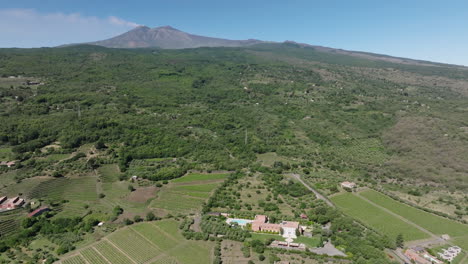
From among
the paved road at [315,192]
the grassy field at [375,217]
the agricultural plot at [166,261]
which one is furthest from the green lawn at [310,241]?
the agricultural plot at [166,261]

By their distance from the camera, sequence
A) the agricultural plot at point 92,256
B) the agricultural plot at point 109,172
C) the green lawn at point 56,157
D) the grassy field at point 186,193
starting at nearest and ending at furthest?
1. the agricultural plot at point 92,256
2. the grassy field at point 186,193
3. the agricultural plot at point 109,172
4. the green lawn at point 56,157

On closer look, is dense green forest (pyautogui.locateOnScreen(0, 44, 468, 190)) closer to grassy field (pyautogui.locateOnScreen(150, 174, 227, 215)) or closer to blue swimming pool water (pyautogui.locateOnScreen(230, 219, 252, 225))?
grassy field (pyautogui.locateOnScreen(150, 174, 227, 215))

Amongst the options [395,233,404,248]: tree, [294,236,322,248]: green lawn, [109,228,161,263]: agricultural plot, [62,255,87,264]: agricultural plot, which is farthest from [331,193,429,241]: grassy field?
[62,255,87,264]: agricultural plot

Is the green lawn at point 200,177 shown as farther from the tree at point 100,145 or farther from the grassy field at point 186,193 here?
the tree at point 100,145

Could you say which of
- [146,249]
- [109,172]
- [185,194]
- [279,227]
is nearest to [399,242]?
[279,227]

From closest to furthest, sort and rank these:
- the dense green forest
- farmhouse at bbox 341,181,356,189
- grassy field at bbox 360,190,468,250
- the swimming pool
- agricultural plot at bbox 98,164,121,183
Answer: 1. grassy field at bbox 360,190,468,250
2. the swimming pool
3. farmhouse at bbox 341,181,356,189
4. agricultural plot at bbox 98,164,121,183
5. the dense green forest

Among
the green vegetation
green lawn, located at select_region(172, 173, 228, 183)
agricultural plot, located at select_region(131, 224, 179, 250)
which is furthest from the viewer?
green lawn, located at select_region(172, 173, 228, 183)
